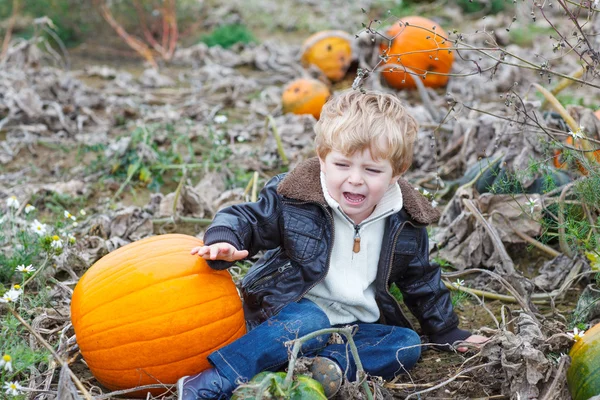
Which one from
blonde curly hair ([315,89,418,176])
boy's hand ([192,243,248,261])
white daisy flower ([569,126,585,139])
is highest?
blonde curly hair ([315,89,418,176])

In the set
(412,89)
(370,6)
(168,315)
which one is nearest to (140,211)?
(168,315)

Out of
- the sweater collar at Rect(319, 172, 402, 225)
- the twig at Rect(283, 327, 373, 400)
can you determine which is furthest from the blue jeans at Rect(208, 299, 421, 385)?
the sweater collar at Rect(319, 172, 402, 225)

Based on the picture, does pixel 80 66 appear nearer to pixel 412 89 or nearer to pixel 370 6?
pixel 412 89

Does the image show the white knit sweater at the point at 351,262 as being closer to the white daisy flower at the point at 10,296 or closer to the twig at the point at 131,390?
the twig at the point at 131,390

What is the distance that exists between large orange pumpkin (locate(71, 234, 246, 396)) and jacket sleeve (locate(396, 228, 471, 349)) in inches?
33.7

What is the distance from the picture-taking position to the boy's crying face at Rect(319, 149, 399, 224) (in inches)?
116

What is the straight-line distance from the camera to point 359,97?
3066mm

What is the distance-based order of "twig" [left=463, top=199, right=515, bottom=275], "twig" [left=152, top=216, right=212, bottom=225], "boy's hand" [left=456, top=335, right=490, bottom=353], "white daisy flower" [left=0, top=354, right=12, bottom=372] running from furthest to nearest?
"twig" [left=152, top=216, right=212, bottom=225] → "twig" [left=463, top=199, right=515, bottom=275] → "boy's hand" [left=456, top=335, right=490, bottom=353] → "white daisy flower" [left=0, top=354, right=12, bottom=372]

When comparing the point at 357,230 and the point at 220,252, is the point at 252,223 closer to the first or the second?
the point at 220,252

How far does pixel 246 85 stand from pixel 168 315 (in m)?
4.67

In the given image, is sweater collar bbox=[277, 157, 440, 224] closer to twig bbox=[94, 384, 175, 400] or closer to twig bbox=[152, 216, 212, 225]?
twig bbox=[94, 384, 175, 400]

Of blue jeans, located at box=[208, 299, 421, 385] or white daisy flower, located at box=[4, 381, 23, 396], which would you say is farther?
blue jeans, located at box=[208, 299, 421, 385]

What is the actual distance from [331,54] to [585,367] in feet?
17.5

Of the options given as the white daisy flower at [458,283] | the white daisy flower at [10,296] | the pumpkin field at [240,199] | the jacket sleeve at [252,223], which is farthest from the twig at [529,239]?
the white daisy flower at [10,296]
